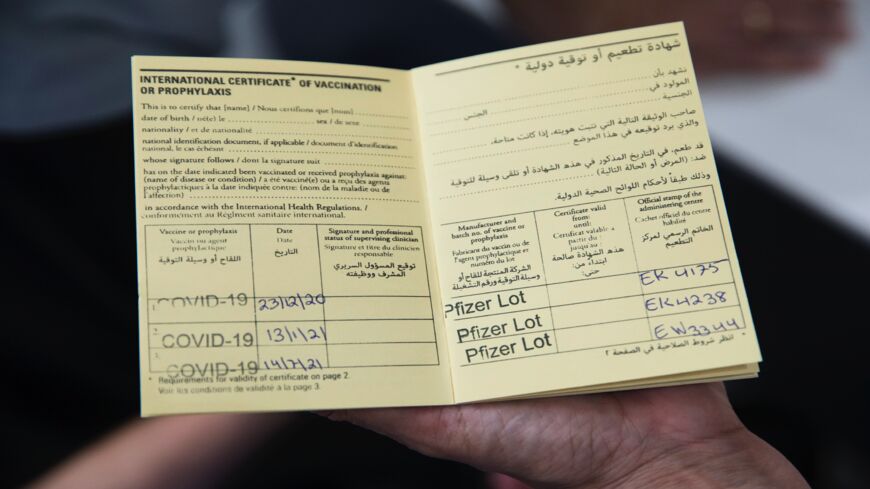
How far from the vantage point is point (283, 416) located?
1.03 meters

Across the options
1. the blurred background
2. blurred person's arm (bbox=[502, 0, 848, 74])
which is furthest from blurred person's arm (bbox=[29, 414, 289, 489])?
blurred person's arm (bbox=[502, 0, 848, 74])

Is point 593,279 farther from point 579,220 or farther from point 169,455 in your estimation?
point 169,455

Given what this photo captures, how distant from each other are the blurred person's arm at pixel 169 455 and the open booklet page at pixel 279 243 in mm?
342

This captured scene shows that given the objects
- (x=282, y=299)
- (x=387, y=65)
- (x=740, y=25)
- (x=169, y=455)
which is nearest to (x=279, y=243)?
(x=282, y=299)

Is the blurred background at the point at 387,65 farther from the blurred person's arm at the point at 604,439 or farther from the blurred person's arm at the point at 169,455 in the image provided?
the blurred person's arm at the point at 604,439

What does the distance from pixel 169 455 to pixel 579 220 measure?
609mm

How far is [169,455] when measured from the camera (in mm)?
1011

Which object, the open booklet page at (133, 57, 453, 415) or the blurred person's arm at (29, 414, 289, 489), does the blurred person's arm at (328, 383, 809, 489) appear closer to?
the open booklet page at (133, 57, 453, 415)

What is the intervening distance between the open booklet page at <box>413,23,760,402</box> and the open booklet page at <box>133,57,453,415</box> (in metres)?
0.04

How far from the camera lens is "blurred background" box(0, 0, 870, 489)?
1097 millimetres

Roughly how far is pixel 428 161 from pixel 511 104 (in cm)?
10

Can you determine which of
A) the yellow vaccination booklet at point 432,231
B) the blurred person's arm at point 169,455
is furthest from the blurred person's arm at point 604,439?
the blurred person's arm at point 169,455

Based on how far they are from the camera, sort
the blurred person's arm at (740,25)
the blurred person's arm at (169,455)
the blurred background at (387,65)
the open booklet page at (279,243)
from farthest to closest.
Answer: the blurred person's arm at (740,25) < the blurred background at (387,65) < the blurred person's arm at (169,455) < the open booklet page at (279,243)

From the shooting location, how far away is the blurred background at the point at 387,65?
110 cm
